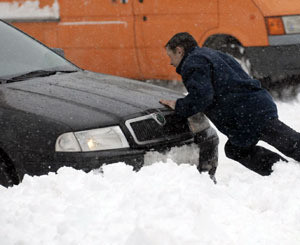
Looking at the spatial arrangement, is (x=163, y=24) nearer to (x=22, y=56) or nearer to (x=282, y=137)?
(x=22, y=56)

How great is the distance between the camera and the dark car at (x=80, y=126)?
3.91m

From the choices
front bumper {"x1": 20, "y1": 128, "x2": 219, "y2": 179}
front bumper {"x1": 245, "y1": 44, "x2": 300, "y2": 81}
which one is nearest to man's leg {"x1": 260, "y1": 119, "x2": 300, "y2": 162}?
front bumper {"x1": 20, "y1": 128, "x2": 219, "y2": 179}

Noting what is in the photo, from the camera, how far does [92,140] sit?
3947 mm

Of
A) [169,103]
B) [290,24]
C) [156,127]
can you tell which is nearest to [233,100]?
[169,103]

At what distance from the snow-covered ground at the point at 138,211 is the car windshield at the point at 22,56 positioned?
1415 mm

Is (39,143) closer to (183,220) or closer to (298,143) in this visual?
(183,220)

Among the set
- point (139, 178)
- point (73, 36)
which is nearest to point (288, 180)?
point (139, 178)

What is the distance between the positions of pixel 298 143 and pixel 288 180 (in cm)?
36

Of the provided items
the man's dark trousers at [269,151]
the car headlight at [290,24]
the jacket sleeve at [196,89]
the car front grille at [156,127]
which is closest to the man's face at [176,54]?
the jacket sleeve at [196,89]

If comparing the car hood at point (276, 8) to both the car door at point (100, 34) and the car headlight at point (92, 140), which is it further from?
the car headlight at point (92, 140)

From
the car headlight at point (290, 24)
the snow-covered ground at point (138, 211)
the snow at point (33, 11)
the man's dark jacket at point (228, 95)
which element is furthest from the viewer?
the snow at point (33, 11)

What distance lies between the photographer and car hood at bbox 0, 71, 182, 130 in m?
4.03

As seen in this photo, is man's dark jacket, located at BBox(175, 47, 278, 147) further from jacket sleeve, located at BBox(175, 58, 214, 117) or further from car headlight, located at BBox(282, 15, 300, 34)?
car headlight, located at BBox(282, 15, 300, 34)

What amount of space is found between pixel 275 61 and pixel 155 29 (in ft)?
5.46
